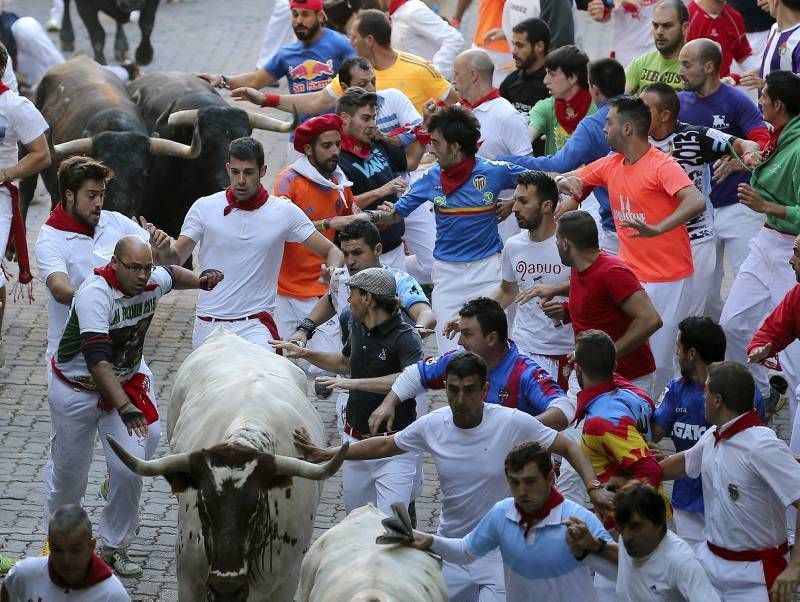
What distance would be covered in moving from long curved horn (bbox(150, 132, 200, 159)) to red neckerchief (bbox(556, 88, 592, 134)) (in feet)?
11.1

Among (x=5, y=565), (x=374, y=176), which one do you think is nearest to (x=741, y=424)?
(x=5, y=565)

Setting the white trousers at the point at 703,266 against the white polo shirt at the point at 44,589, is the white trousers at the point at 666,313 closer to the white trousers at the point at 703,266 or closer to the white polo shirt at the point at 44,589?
the white trousers at the point at 703,266

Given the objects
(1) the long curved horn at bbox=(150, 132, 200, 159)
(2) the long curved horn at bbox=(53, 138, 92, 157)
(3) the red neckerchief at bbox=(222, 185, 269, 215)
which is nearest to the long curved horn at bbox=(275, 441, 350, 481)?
(3) the red neckerchief at bbox=(222, 185, 269, 215)

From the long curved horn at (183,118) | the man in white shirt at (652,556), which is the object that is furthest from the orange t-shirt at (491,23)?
the man in white shirt at (652,556)

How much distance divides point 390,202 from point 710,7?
4.21 meters

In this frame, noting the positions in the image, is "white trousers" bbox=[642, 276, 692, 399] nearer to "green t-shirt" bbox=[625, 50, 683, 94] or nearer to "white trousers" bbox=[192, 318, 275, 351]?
"white trousers" bbox=[192, 318, 275, 351]

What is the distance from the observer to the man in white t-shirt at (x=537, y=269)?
9844mm

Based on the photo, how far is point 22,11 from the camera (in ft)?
78.6

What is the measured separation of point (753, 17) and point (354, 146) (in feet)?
20.1

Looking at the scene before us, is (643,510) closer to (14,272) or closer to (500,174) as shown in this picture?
(500,174)

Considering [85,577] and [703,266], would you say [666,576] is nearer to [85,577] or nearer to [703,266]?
[85,577]

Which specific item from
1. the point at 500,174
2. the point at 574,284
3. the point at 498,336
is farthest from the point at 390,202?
the point at 498,336

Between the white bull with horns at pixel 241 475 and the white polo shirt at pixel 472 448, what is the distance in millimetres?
625

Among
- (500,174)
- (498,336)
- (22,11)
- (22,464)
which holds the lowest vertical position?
(22,11)
